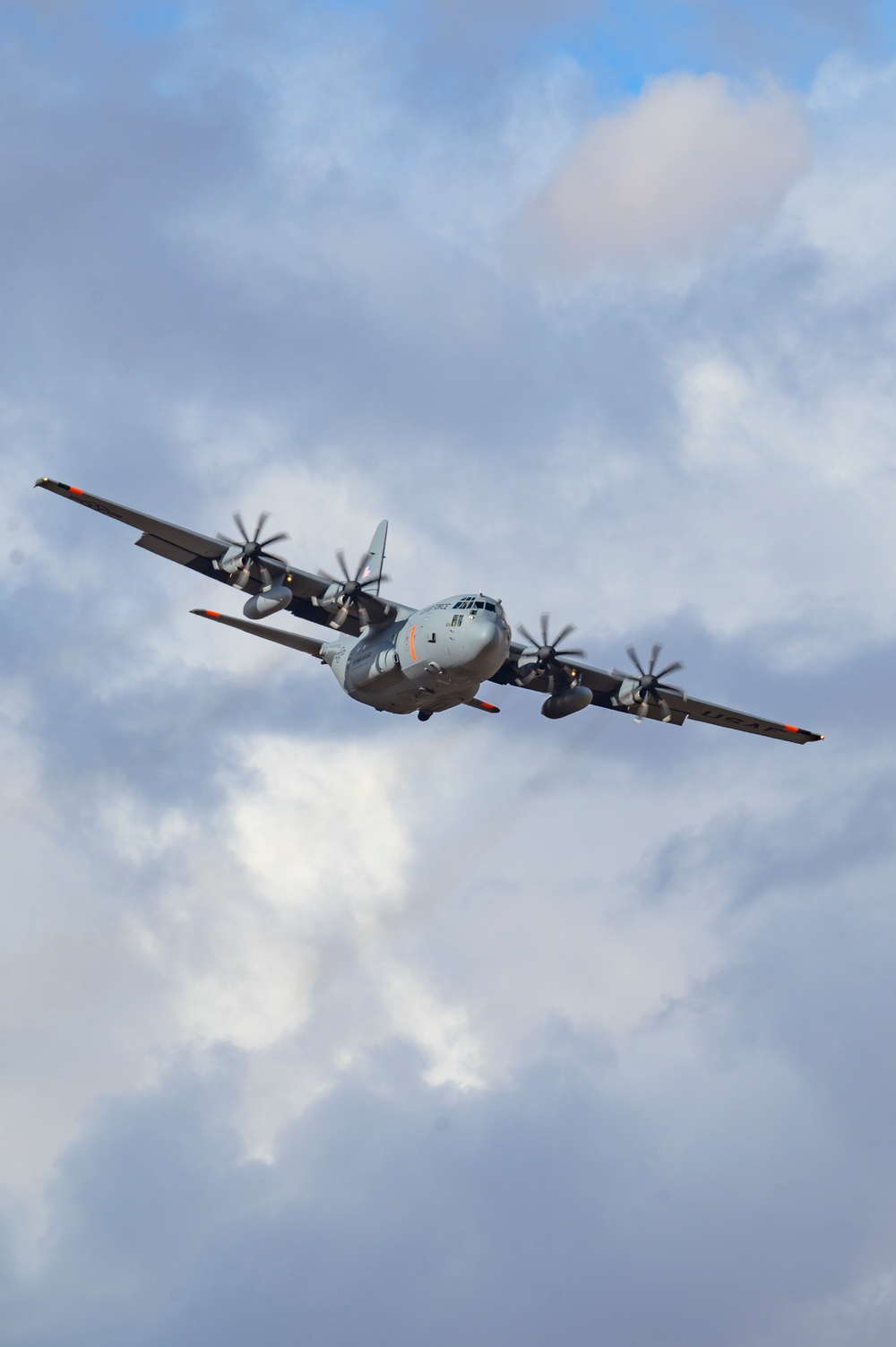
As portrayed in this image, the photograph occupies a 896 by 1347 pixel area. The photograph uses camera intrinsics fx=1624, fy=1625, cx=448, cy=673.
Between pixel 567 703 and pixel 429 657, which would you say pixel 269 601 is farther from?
pixel 567 703

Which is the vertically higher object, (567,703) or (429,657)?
(567,703)

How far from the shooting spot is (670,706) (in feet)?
204

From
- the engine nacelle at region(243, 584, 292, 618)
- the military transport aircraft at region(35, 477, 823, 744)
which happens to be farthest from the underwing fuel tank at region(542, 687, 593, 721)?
the engine nacelle at region(243, 584, 292, 618)

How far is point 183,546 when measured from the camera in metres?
53.6

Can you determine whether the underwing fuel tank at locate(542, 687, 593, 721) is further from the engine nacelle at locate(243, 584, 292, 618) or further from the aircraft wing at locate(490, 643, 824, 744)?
the engine nacelle at locate(243, 584, 292, 618)

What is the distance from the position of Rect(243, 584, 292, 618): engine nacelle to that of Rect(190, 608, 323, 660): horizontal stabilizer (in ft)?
9.76

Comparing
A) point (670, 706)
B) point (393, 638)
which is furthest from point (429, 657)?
point (670, 706)

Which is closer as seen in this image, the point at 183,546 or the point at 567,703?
the point at 183,546

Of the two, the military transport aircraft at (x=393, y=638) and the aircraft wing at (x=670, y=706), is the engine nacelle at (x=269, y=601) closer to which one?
the military transport aircraft at (x=393, y=638)

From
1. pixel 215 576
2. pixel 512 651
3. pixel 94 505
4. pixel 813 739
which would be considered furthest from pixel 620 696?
pixel 94 505

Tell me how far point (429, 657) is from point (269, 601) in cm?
532

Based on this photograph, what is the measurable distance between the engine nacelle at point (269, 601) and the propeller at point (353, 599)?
314cm

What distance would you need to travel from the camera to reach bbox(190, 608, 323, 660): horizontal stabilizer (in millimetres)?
54344

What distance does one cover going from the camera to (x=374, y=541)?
60.0 meters
